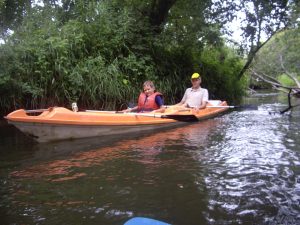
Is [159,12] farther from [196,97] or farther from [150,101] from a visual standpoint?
[150,101]

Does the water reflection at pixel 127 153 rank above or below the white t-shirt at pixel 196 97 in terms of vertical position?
below

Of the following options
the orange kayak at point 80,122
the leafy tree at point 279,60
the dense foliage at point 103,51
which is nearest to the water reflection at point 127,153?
the orange kayak at point 80,122

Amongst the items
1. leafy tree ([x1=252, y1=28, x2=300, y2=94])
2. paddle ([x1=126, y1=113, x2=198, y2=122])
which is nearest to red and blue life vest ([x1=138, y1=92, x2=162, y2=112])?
paddle ([x1=126, y1=113, x2=198, y2=122])

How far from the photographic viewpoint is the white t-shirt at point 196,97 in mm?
9016

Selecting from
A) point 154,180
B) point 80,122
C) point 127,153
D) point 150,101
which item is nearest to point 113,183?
point 154,180

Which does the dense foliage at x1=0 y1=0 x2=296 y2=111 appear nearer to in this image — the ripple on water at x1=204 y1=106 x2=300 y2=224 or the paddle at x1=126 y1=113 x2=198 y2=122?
the paddle at x1=126 y1=113 x2=198 y2=122

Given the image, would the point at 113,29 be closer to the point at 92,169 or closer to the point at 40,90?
the point at 40,90

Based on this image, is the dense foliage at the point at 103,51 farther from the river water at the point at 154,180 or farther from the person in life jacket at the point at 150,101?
the river water at the point at 154,180

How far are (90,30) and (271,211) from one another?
8.29 m

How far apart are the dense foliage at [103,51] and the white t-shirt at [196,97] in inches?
59.0

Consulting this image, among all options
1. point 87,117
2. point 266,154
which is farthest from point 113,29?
point 266,154

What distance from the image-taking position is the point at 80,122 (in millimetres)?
6355

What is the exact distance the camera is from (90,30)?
10352mm

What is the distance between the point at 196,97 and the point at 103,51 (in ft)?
9.85
